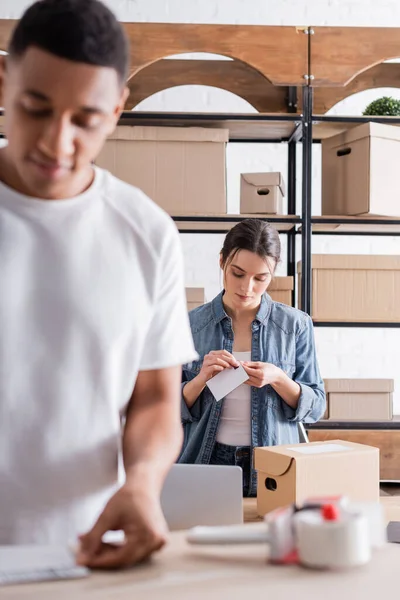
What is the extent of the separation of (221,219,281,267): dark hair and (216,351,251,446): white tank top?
0.43 m

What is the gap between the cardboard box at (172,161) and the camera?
11.5 feet

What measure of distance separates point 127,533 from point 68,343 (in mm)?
229

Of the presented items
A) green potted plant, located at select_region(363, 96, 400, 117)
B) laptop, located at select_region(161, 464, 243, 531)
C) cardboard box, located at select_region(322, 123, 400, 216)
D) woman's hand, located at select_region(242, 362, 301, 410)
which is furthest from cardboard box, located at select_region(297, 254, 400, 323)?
laptop, located at select_region(161, 464, 243, 531)

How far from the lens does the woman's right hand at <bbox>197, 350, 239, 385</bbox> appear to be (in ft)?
7.74

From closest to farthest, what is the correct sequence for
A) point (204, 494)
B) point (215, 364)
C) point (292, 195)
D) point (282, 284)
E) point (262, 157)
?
point (204, 494) < point (215, 364) < point (282, 284) < point (292, 195) < point (262, 157)

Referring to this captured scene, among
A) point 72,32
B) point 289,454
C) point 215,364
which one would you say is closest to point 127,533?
point 72,32

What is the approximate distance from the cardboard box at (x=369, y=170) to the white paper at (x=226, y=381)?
1.46m

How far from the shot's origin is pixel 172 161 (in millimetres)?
3516

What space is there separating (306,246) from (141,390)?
273cm

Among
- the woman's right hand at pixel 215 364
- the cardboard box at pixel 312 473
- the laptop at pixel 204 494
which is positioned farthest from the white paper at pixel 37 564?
the woman's right hand at pixel 215 364

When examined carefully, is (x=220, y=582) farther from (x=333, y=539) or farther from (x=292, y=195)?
(x=292, y=195)

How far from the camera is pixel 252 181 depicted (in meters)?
3.57

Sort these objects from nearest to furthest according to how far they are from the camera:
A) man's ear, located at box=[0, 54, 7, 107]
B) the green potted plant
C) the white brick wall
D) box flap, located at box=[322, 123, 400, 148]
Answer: man's ear, located at box=[0, 54, 7, 107], box flap, located at box=[322, 123, 400, 148], the green potted plant, the white brick wall

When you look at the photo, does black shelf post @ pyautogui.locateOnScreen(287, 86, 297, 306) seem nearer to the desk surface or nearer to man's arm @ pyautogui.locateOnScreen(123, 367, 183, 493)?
man's arm @ pyautogui.locateOnScreen(123, 367, 183, 493)
